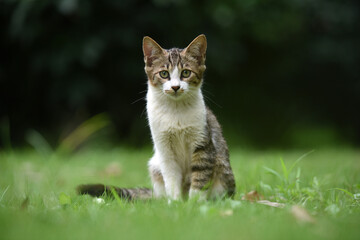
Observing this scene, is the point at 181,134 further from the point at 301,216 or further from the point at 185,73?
the point at 301,216

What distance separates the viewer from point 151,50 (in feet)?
11.2

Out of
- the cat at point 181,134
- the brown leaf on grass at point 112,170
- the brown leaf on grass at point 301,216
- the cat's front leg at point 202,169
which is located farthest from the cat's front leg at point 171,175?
the brown leaf on grass at point 112,170

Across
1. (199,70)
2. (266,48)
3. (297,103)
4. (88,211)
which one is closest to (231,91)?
(266,48)

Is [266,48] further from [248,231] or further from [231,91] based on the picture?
[248,231]

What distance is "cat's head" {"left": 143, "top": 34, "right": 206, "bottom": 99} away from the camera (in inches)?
126

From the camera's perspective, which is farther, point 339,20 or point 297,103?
point 297,103

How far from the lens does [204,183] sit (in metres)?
3.09

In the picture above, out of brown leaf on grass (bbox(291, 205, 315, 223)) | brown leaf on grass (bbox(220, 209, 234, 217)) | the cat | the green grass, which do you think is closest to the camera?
the green grass

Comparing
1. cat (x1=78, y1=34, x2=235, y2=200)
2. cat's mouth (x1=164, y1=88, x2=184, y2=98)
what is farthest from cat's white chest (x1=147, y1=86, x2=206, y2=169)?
cat's mouth (x1=164, y1=88, x2=184, y2=98)

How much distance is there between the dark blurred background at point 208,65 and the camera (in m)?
6.61

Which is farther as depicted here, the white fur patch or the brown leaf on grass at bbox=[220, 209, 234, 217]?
the white fur patch

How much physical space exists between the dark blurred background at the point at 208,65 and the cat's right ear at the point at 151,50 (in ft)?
8.68

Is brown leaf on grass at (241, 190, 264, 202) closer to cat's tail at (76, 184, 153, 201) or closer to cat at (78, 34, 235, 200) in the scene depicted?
cat at (78, 34, 235, 200)

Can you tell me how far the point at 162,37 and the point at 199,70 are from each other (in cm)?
395
